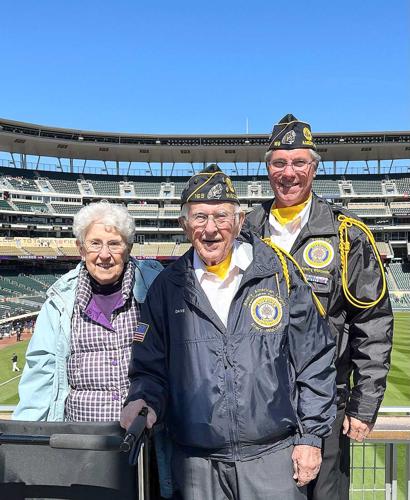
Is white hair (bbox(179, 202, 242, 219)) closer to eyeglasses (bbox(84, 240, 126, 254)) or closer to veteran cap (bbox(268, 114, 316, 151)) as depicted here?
eyeglasses (bbox(84, 240, 126, 254))

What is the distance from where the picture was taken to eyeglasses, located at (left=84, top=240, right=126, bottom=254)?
2531 millimetres

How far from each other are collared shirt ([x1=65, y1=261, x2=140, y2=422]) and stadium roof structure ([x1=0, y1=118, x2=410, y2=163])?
48.1 meters

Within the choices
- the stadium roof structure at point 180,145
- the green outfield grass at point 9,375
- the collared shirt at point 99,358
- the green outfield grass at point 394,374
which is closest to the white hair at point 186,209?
the collared shirt at point 99,358

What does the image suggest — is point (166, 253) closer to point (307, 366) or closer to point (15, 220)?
point (15, 220)

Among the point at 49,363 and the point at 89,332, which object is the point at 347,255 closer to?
the point at 89,332

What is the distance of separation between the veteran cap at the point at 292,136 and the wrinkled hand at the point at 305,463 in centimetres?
168

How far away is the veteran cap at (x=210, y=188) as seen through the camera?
222 cm

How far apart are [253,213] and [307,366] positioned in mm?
1238

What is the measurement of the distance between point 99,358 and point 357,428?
1468 millimetres

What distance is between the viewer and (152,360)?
6.98ft

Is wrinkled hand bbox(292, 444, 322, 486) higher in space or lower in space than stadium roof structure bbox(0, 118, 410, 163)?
lower

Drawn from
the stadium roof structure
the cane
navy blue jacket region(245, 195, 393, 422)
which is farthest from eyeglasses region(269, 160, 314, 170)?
the stadium roof structure

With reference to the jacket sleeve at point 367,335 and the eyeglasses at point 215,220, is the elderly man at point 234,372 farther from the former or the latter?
the jacket sleeve at point 367,335

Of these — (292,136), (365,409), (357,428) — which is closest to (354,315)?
(365,409)
